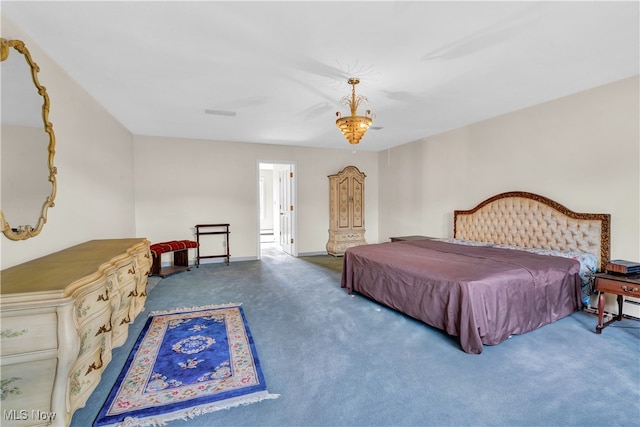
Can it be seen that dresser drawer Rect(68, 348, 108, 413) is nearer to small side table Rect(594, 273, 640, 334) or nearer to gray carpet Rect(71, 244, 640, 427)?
gray carpet Rect(71, 244, 640, 427)

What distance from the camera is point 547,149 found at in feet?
12.3

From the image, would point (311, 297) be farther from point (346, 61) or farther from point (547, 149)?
point (547, 149)

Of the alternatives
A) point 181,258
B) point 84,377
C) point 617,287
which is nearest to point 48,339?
point 84,377

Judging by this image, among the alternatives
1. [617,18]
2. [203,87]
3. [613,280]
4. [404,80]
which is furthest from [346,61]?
[613,280]

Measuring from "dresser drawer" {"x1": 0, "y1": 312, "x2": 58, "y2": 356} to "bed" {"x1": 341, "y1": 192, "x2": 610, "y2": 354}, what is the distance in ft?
8.80

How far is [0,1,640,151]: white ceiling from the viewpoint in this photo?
1949 mm

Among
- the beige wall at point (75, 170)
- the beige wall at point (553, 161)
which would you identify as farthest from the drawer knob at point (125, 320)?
the beige wall at point (553, 161)

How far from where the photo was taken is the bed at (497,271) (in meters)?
2.49

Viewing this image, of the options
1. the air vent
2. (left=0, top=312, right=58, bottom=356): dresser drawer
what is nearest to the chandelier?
the air vent

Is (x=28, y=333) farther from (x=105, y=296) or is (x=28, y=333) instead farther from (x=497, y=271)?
(x=497, y=271)

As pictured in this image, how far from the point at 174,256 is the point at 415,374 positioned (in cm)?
487

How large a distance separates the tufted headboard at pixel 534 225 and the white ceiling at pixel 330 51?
4.36 ft

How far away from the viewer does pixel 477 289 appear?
2418 millimetres

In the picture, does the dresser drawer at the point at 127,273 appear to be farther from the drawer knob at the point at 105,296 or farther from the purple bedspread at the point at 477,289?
the purple bedspread at the point at 477,289
